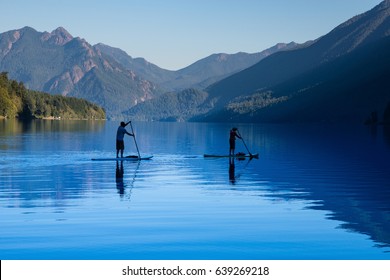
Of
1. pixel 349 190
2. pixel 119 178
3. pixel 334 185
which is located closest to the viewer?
pixel 349 190

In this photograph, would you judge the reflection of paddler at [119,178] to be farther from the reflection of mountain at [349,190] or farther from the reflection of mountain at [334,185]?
the reflection of mountain at [349,190]

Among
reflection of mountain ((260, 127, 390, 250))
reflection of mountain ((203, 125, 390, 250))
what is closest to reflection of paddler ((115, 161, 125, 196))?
reflection of mountain ((203, 125, 390, 250))

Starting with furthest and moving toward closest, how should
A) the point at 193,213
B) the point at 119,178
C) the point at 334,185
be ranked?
the point at 119,178 < the point at 334,185 < the point at 193,213

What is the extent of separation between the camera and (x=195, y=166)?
55188mm

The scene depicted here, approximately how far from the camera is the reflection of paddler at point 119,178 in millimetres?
36125

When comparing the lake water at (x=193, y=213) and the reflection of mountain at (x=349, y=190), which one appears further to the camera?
the reflection of mountain at (x=349, y=190)

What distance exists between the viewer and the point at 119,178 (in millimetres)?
43156

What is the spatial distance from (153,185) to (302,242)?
18374 millimetres

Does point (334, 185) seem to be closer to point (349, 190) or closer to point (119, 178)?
point (349, 190)

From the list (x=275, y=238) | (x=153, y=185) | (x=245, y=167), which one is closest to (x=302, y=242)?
(x=275, y=238)

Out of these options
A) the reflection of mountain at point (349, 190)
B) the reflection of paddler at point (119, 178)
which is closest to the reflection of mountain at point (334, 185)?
the reflection of mountain at point (349, 190)

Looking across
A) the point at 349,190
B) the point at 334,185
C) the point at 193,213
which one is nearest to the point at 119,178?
the point at 334,185

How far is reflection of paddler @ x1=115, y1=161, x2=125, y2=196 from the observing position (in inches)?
1422

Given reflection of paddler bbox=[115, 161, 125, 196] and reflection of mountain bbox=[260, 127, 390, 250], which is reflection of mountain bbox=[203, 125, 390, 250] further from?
reflection of paddler bbox=[115, 161, 125, 196]
